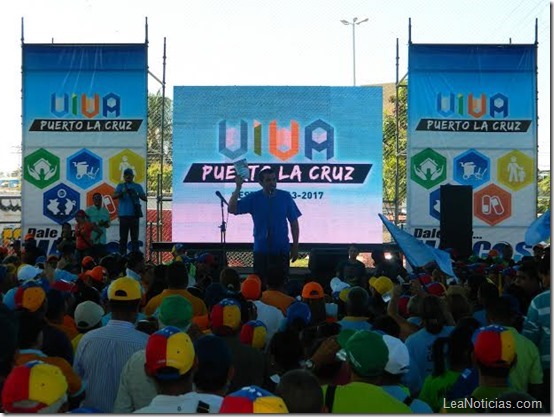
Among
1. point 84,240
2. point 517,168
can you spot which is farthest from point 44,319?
point 517,168

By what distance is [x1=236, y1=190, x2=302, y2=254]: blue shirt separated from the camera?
28.7 ft

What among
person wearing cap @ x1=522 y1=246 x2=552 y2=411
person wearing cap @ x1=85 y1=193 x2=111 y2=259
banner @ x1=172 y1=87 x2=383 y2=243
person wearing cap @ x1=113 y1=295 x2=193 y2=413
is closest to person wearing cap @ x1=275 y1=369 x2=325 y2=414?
person wearing cap @ x1=113 y1=295 x2=193 y2=413

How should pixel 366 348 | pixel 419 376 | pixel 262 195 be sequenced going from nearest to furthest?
pixel 366 348 → pixel 419 376 → pixel 262 195

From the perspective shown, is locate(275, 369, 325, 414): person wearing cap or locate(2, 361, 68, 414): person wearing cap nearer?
locate(2, 361, 68, 414): person wearing cap

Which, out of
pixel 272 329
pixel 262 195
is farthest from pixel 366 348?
pixel 262 195

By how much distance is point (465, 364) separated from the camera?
4.12 meters

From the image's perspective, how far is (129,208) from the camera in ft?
39.9

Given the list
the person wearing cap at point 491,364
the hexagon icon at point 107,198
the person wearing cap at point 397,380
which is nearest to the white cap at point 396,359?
the person wearing cap at point 397,380

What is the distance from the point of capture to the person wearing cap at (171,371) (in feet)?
10.2

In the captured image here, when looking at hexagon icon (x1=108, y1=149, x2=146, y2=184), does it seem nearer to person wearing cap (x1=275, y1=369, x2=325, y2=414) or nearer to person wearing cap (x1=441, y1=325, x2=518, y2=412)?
person wearing cap (x1=441, y1=325, x2=518, y2=412)

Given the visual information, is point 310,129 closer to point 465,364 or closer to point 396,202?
point 396,202

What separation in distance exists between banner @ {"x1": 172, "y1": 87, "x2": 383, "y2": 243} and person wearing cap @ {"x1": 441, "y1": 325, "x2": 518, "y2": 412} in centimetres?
936

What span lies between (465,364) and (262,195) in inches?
193

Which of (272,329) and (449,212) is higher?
(449,212)
